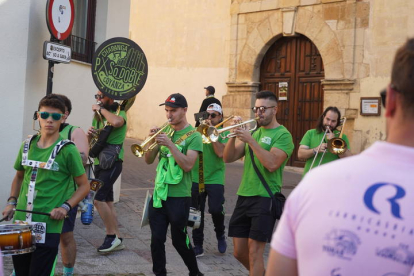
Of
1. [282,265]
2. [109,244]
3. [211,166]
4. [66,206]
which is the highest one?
[211,166]

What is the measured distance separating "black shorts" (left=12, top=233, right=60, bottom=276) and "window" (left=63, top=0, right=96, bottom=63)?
16.7ft

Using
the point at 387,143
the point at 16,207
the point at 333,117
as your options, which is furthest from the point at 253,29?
the point at 387,143

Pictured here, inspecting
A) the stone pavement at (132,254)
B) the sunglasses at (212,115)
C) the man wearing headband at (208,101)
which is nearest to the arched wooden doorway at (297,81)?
the man wearing headband at (208,101)

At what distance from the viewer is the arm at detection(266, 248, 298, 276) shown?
6.64ft

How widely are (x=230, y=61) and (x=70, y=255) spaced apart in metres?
13.0

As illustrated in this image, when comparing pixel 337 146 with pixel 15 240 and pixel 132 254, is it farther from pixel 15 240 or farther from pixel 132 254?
pixel 15 240

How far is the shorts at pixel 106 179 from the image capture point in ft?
24.7

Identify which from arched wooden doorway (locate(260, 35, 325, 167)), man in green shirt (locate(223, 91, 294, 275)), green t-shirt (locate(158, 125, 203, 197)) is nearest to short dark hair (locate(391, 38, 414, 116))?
man in green shirt (locate(223, 91, 294, 275))

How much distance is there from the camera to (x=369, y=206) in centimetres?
186

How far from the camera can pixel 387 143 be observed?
191 cm

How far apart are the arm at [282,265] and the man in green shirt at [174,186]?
12.8 feet

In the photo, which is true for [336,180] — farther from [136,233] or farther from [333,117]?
[136,233]

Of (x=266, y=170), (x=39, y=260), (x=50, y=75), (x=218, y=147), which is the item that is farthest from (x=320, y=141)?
(x=39, y=260)

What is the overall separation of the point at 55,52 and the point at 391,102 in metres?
6.16
